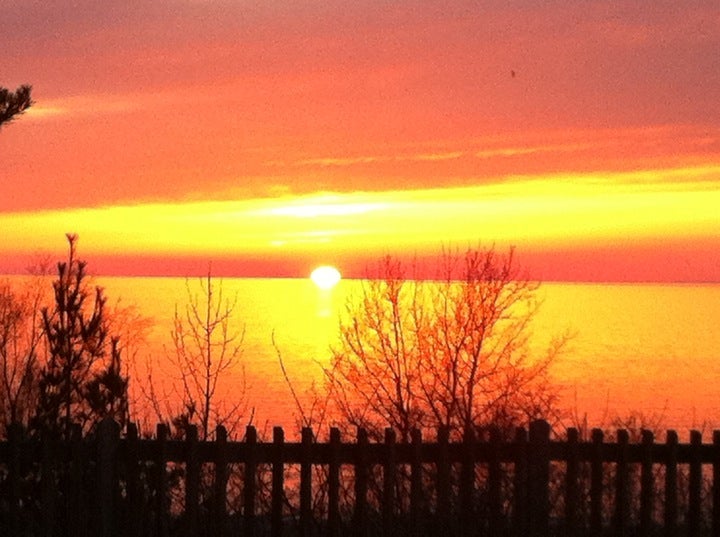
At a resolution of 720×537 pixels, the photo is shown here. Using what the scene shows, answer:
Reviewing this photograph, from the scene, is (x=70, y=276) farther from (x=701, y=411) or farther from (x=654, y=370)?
(x=654, y=370)

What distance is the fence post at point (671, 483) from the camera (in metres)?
9.88

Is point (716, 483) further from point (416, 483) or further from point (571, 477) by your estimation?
point (416, 483)

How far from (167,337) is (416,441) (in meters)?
121

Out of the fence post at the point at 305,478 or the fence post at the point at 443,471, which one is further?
the fence post at the point at 443,471

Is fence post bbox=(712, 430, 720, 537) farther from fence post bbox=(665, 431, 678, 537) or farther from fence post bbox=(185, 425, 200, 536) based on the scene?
fence post bbox=(185, 425, 200, 536)

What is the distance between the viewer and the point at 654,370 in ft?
324

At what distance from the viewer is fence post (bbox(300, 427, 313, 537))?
922 centimetres

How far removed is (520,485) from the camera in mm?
9688

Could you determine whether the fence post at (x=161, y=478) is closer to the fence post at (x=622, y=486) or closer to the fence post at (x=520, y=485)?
the fence post at (x=520, y=485)

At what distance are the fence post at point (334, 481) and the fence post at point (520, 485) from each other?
5.30 ft

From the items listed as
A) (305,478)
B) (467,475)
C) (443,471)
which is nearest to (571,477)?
(467,475)

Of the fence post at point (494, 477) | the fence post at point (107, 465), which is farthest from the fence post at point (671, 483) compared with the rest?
the fence post at point (107, 465)

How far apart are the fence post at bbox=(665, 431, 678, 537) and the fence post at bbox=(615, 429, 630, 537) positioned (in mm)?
369

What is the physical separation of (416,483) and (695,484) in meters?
2.80
